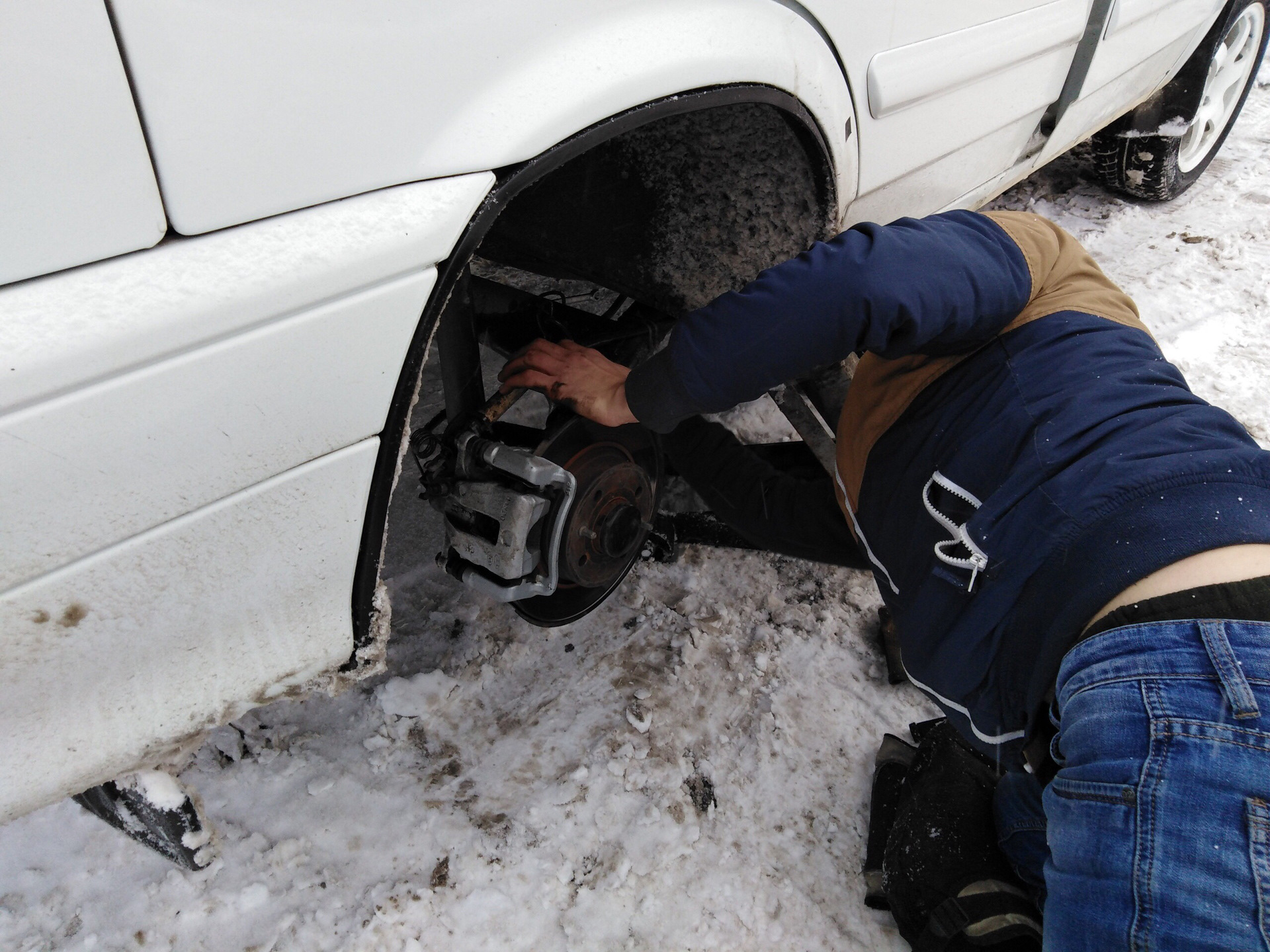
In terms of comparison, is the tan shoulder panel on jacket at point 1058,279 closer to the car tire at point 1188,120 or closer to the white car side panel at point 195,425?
the white car side panel at point 195,425

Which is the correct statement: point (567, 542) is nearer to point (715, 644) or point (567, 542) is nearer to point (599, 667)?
point (599, 667)

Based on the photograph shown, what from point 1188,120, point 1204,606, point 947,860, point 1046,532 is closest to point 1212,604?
point 1204,606

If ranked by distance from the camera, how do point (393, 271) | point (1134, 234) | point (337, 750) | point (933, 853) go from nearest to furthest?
1. point (393, 271)
2. point (933, 853)
3. point (337, 750)
4. point (1134, 234)

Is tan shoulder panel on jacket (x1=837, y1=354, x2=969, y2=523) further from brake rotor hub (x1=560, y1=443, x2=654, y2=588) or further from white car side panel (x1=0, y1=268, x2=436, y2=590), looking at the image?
white car side panel (x1=0, y1=268, x2=436, y2=590)

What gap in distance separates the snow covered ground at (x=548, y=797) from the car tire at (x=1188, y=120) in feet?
8.38

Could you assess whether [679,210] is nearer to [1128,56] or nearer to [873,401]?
[873,401]

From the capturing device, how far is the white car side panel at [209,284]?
A: 2.21 feet

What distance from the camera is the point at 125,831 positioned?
1.21 metres

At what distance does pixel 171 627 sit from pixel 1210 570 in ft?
3.99

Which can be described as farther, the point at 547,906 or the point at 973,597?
the point at 547,906

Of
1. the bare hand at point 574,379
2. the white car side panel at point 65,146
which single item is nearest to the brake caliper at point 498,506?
the bare hand at point 574,379

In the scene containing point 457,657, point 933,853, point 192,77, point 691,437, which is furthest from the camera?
point 691,437

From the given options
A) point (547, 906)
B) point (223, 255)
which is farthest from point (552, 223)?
point (547, 906)

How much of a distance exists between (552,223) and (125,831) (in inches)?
47.3
